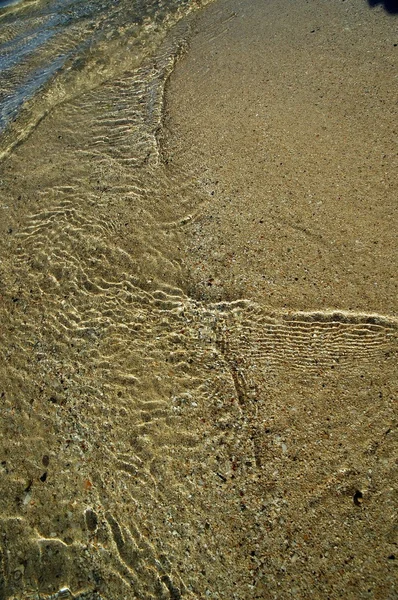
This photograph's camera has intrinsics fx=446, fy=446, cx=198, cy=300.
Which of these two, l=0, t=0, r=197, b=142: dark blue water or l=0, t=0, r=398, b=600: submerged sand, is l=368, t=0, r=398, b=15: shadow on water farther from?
l=0, t=0, r=197, b=142: dark blue water

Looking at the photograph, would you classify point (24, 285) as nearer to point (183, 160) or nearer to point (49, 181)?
point (49, 181)

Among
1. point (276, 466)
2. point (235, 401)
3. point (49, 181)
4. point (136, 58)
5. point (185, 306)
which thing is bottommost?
point (276, 466)

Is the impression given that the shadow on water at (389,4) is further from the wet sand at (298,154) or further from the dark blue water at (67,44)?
the dark blue water at (67,44)

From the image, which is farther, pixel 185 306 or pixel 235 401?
pixel 185 306

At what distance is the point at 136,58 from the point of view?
688 centimetres

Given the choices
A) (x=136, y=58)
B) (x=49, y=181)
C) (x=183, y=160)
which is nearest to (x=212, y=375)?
(x=183, y=160)

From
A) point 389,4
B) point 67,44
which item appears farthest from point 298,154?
point 67,44

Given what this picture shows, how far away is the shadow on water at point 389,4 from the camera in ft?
18.9

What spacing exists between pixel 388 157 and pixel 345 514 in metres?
3.19

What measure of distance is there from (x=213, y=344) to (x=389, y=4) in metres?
5.38

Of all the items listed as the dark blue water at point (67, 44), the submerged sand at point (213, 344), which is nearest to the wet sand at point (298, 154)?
the submerged sand at point (213, 344)

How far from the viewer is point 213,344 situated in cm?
356

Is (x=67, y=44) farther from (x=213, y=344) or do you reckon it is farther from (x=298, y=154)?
(x=213, y=344)

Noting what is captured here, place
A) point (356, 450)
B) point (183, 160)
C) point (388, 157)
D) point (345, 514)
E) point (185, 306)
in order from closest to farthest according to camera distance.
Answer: point (345, 514) < point (356, 450) < point (185, 306) < point (388, 157) < point (183, 160)
